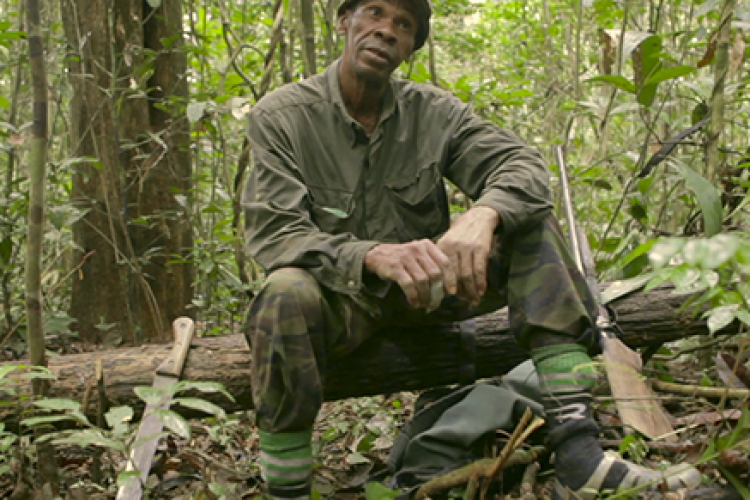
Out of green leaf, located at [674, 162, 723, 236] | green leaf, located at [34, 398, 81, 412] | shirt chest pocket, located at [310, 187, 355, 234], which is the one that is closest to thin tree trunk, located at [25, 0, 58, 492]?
green leaf, located at [34, 398, 81, 412]

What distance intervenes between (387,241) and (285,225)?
21.7 inches

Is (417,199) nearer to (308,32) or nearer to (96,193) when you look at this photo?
(308,32)

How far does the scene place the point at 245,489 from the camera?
2777mm

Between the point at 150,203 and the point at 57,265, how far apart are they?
3.67 ft

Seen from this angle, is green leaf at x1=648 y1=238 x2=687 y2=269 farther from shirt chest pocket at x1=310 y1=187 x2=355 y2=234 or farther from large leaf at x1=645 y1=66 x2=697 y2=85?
large leaf at x1=645 y1=66 x2=697 y2=85

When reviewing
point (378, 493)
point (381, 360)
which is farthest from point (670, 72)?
point (378, 493)

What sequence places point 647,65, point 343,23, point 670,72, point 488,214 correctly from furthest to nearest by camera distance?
1. point 647,65
2. point 670,72
3. point 343,23
4. point 488,214

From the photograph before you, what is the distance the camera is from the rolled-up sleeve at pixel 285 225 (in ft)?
7.91

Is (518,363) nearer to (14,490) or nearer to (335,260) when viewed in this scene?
(335,260)

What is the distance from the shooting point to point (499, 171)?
9.07 ft

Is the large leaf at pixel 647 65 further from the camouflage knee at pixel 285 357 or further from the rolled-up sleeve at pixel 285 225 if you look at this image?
the camouflage knee at pixel 285 357

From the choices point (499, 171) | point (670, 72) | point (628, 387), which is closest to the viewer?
point (628, 387)

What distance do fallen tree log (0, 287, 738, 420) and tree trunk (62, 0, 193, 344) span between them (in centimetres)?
130

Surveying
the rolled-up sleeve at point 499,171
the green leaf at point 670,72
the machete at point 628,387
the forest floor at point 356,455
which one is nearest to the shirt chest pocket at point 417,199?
the rolled-up sleeve at point 499,171
